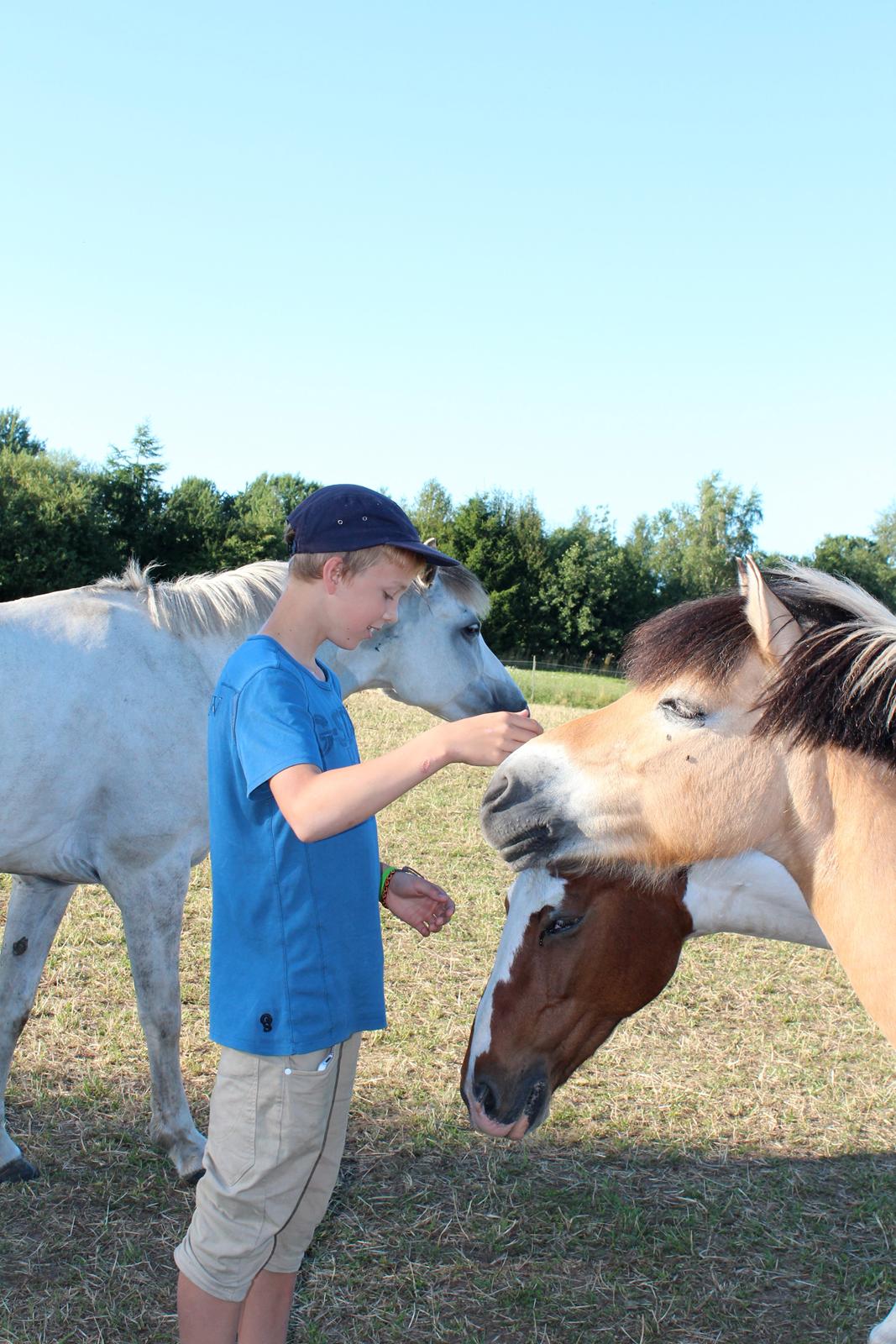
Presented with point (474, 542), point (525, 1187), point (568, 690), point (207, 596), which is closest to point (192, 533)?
point (474, 542)

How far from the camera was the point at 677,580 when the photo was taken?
179 ft

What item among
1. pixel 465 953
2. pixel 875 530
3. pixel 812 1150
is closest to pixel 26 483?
pixel 465 953

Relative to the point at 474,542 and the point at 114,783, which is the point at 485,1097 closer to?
the point at 114,783

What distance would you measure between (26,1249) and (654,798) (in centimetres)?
230

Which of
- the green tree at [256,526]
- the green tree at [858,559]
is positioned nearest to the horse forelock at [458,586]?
the green tree at [256,526]

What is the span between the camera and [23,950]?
10.2ft

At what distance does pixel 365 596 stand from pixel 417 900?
77 cm

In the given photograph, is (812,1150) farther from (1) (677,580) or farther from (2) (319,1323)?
(1) (677,580)

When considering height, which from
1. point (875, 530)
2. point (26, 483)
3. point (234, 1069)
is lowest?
point (234, 1069)

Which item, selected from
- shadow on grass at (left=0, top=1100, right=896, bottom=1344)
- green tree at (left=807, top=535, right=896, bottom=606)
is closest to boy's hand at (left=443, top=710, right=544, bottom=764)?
shadow on grass at (left=0, top=1100, right=896, bottom=1344)

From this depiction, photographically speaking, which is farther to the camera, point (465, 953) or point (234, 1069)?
point (465, 953)

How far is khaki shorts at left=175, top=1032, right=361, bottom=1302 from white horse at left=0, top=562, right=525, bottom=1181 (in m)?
1.35

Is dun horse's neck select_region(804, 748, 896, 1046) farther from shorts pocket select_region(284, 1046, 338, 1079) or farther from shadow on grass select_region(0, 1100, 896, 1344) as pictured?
shadow on grass select_region(0, 1100, 896, 1344)

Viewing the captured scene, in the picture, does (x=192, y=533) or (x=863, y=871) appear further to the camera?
(x=192, y=533)
